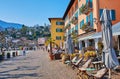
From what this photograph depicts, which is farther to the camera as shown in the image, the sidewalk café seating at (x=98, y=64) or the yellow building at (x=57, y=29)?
the yellow building at (x=57, y=29)

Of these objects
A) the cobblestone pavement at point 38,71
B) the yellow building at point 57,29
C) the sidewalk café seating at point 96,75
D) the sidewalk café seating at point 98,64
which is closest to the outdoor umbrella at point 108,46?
the sidewalk café seating at point 96,75

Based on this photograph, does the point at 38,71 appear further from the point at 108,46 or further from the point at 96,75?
the point at 96,75

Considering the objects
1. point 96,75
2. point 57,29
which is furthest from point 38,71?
point 57,29

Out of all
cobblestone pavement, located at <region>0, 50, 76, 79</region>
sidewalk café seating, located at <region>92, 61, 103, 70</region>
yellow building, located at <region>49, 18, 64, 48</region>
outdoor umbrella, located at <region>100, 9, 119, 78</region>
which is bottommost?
cobblestone pavement, located at <region>0, 50, 76, 79</region>

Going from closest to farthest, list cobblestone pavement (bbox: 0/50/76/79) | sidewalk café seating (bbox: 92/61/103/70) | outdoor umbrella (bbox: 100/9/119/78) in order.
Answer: outdoor umbrella (bbox: 100/9/119/78)
cobblestone pavement (bbox: 0/50/76/79)
sidewalk café seating (bbox: 92/61/103/70)

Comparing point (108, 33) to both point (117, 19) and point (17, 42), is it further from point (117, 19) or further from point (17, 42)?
point (17, 42)

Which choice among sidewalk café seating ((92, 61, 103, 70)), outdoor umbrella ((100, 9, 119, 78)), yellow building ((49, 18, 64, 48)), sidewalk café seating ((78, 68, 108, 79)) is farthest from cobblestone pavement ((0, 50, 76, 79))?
yellow building ((49, 18, 64, 48))

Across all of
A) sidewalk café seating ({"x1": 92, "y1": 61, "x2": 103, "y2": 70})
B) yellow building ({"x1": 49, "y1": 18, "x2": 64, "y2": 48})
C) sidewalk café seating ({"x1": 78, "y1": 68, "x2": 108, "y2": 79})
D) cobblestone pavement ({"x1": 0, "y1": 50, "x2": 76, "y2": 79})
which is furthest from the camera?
yellow building ({"x1": 49, "y1": 18, "x2": 64, "y2": 48})

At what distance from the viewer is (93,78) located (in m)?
10.7

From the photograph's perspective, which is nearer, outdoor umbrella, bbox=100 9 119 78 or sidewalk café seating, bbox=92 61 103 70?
outdoor umbrella, bbox=100 9 119 78

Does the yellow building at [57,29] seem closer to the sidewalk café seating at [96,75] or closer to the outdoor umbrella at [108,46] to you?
the outdoor umbrella at [108,46]

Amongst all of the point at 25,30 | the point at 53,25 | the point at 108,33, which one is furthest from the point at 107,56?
the point at 25,30

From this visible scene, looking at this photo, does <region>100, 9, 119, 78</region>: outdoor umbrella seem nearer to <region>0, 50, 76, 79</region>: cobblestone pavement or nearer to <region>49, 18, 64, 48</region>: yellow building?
<region>0, 50, 76, 79</region>: cobblestone pavement

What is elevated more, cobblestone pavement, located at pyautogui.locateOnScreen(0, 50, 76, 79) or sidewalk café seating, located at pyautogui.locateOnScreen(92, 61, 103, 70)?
sidewalk café seating, located at pyautogui.locateOnScreen(92, 61, 103, 70)
